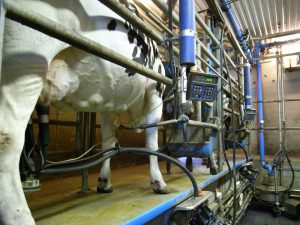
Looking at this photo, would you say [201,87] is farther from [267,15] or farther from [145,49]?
[267,15]

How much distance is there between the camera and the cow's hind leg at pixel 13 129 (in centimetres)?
70

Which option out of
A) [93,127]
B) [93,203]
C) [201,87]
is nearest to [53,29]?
[93,203]

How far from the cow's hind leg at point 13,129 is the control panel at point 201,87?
894 millimetres

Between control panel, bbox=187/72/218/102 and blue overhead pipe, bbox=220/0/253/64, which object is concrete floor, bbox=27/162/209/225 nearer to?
control panel, bbox=187/72/218/102

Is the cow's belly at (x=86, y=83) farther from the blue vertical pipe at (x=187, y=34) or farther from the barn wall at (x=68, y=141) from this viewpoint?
the barn wall at (x=68, y=141)

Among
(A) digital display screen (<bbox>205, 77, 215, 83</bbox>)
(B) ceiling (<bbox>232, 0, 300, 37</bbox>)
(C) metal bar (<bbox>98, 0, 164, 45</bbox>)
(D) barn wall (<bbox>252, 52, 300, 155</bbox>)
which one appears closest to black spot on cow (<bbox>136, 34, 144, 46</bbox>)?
(C) metal bar (<bbox>98, 0, 164, 45</bbox>)

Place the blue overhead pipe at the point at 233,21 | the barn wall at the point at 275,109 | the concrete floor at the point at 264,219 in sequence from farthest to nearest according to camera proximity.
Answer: the barn wall at the point at 275,109 < the concrete floor at the point at 264,219 < the blue overhead pipe at the point at 233,21

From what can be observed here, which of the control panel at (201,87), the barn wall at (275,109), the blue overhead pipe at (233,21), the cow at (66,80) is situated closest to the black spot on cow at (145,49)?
the cow at (66,80)

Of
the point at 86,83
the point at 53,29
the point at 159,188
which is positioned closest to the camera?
the point at 53,29

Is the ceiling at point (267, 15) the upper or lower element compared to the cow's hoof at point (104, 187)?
upper

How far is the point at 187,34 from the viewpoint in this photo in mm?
1292

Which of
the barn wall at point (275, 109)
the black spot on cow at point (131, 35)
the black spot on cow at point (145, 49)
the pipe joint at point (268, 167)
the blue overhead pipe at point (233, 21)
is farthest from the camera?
the barn wall at point (275, 109)

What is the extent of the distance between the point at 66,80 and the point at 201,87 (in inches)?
31.4

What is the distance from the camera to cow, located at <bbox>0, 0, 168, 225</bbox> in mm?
709
